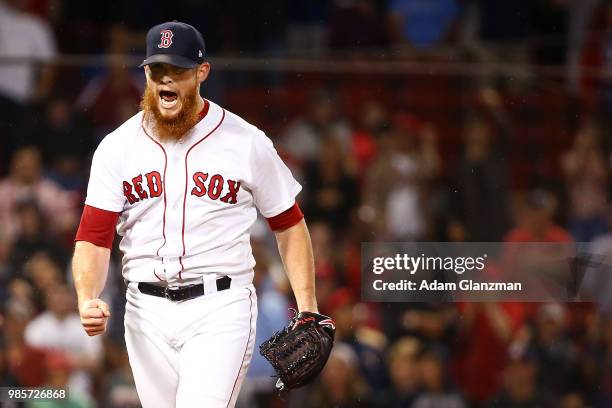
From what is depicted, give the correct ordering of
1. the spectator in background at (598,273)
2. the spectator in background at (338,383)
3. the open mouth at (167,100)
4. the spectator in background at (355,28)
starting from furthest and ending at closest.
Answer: the spectator in background at (355,28) < the spectator in background at (338,383) < the spectator in background at (598,273) < the open mouth at (167,100)

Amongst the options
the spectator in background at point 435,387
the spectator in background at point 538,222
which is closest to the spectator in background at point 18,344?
the spectator in background at point 435,387

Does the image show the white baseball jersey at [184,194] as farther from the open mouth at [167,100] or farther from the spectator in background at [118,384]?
the spectator in background at [118,384]

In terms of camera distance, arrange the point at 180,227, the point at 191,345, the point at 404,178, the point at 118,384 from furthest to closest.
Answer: the point at 404,178
the point at 118,384
the point at 180,227
the point at 191,345

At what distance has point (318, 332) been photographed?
11.5 ft

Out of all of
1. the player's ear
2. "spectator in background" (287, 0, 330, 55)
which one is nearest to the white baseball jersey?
the player's ear

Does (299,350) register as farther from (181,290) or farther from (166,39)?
(166,39)

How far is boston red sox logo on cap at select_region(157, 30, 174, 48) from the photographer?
134 inches

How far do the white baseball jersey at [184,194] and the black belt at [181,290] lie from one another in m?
0.03

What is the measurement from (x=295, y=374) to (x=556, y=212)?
2480 millimetres

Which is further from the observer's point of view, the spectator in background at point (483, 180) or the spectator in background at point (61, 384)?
the spectator in background at point (483, 180)

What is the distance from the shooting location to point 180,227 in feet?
11.5

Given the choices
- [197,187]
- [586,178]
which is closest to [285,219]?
[197,187]

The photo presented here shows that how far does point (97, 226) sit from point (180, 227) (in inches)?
10.4

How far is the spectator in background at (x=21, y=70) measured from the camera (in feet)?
17.5
